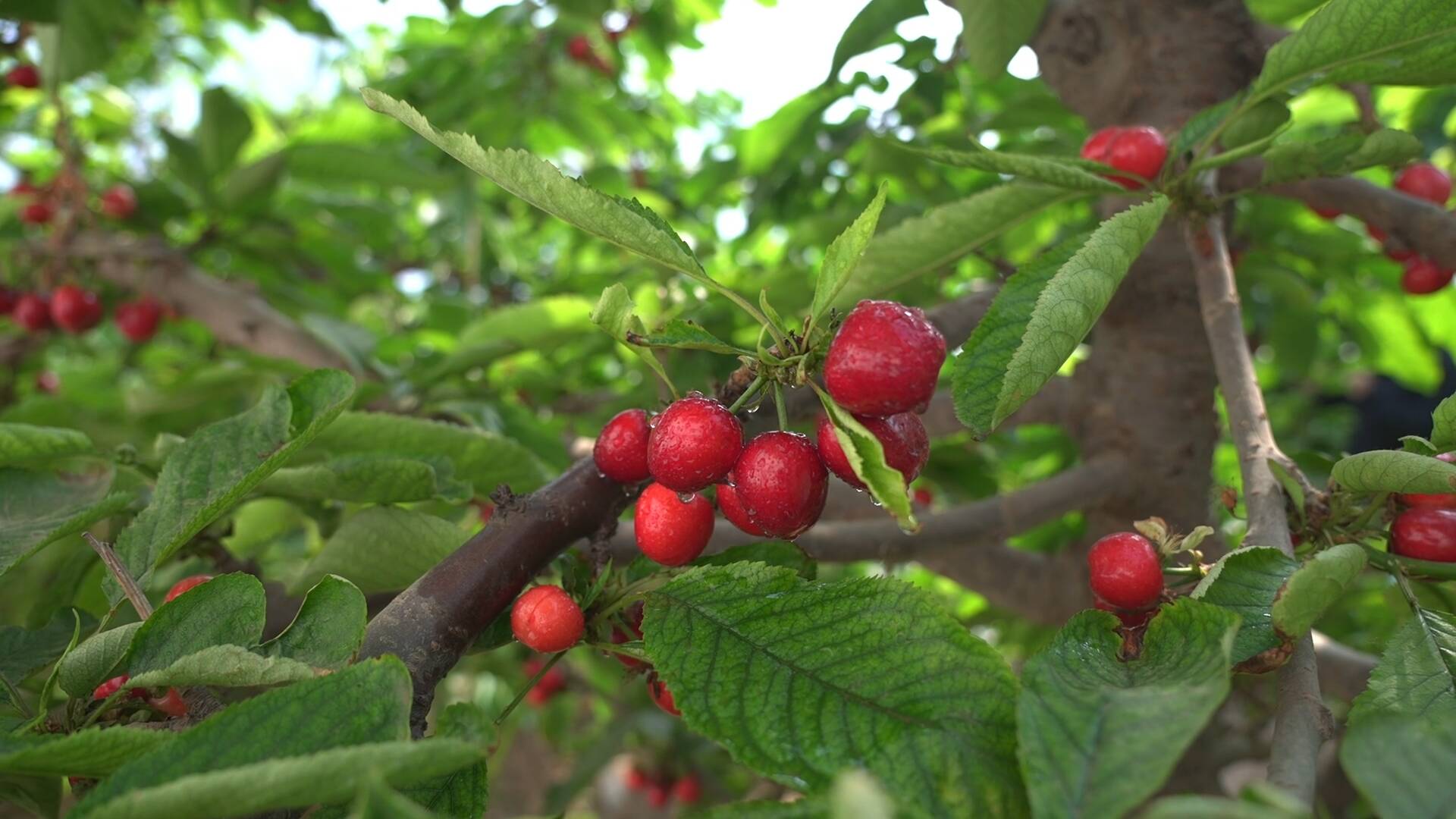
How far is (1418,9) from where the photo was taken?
1146 millimetres

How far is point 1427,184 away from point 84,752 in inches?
90.9

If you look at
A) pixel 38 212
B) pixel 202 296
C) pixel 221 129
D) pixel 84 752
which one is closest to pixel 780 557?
pixel 84 752

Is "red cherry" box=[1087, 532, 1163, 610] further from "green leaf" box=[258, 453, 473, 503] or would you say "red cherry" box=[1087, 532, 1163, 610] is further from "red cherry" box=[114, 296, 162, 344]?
"red cherry" box=[114, 296, 162, 344]

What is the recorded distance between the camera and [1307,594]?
2.76 ft

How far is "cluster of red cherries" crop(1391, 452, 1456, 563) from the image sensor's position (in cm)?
103

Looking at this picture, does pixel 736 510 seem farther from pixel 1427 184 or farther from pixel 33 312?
pixel 33 312

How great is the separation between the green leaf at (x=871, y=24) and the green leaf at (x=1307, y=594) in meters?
1.30

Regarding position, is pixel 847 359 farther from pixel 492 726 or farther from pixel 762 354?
pixel 492 726

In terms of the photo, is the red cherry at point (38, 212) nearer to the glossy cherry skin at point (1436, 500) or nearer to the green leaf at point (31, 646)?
the green leaf at point (31, 646)

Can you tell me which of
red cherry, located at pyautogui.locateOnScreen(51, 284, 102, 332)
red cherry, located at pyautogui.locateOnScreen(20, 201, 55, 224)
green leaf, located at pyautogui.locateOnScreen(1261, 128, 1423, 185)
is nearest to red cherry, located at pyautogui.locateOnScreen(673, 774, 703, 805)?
red cherry, located at pyautogui.locateOnScreen(51, 284, 102, 332)

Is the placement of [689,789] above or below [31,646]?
below

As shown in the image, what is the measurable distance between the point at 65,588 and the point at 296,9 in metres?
2.25

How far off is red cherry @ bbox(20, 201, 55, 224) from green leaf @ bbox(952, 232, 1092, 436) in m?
3.41

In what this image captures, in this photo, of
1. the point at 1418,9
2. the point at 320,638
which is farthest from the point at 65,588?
the point at 1418,9
